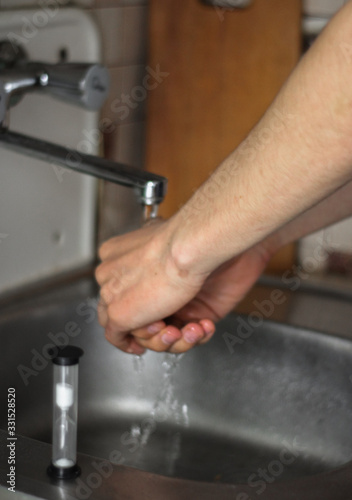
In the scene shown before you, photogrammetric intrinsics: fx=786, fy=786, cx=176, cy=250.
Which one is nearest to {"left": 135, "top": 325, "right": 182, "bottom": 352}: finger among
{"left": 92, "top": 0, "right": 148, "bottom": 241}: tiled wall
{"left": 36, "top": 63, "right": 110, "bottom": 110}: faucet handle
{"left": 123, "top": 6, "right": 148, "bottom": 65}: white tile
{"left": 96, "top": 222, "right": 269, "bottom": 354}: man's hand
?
{"left": 96, "top": 222, "right": 269, "bottom": 354}: man's hand

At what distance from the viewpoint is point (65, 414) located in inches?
22.9

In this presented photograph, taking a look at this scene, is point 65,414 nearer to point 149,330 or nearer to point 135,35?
point 149,330

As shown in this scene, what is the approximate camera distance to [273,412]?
910mm

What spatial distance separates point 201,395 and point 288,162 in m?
0.51

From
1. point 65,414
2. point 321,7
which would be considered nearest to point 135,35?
point 321,7

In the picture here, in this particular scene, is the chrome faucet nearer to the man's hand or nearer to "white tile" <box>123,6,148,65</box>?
the man's hand

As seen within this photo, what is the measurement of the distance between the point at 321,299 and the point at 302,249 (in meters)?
0.17

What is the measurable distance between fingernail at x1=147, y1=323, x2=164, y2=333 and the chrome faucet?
12 cm

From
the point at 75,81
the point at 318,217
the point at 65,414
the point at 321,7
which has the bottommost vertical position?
the point at 65,414

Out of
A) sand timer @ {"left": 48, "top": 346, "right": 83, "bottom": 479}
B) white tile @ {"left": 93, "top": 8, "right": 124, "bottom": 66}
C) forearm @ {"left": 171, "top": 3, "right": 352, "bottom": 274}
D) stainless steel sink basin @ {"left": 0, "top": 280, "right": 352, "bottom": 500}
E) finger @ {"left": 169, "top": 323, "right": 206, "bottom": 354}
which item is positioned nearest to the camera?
forearm @ {"left": 171, "top": 3, "right": 352, "bottom": 274}

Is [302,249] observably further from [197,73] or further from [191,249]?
[191,249]

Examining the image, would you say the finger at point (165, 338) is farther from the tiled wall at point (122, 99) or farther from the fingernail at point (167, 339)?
the tiled wall at point (122, 99)

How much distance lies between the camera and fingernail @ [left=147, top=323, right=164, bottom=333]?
2.35ft

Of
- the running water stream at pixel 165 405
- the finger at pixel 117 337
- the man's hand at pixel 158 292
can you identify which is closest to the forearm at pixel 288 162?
the man's hand at pixel 158 292
